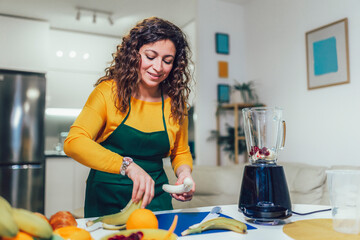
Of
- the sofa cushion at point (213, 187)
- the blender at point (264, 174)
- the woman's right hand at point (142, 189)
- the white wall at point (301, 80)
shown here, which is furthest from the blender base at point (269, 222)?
the white wall at point (301, 80)

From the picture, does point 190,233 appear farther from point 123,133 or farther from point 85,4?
point 85,4

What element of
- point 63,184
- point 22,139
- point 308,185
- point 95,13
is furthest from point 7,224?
point 95,13

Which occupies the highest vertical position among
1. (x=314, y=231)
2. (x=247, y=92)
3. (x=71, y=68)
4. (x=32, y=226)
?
(x=71, y=68)

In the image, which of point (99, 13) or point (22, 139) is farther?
point (99, 13)

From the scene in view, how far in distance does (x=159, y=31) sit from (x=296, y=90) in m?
2.25

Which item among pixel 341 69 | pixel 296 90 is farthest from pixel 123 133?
pixel 296 90

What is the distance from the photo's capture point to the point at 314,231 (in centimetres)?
89

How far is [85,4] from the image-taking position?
12.6 ft

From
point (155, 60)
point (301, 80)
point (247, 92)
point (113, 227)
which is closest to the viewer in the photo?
point (113, 227)

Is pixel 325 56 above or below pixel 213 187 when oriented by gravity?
above

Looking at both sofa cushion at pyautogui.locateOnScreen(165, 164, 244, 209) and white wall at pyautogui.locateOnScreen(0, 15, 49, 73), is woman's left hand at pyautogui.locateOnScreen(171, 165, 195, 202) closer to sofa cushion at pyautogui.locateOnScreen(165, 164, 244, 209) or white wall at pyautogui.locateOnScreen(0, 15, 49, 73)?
sofa cushion at pyautogui.locateOnScreen(165, 164, 244, 209)

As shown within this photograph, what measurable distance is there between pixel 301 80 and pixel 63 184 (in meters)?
2.81

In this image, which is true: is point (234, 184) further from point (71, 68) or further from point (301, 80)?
point (71, 68)

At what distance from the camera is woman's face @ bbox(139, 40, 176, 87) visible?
Result: 3.98 feet
